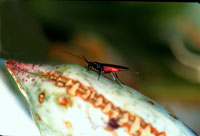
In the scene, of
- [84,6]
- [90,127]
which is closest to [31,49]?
[84,6]

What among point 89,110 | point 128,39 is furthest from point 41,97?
point 128,39

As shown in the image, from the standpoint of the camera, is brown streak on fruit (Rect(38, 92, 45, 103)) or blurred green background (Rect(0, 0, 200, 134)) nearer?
brown streak on fruit (Rect(38, 92, 45, 103))

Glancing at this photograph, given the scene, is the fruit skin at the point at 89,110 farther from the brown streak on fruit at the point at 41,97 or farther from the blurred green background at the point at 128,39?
the blurred green background at the point at 128,39

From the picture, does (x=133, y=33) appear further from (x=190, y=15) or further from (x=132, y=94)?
(x=132, y=94)

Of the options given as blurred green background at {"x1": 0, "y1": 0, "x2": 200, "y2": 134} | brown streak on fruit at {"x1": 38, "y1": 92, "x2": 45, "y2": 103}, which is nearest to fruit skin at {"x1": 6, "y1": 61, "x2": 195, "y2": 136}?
brown streak on fruit at {"x1": 38, "y1": 92, "x2": 45, "y2": 103}

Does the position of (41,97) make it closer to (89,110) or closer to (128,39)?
(89,110)

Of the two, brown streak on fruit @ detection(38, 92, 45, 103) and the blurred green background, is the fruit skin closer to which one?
brown streak on fruit @ detection(38, 92, 45, 103)
